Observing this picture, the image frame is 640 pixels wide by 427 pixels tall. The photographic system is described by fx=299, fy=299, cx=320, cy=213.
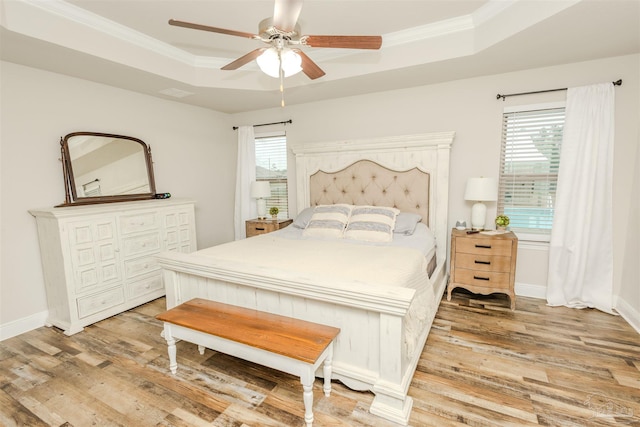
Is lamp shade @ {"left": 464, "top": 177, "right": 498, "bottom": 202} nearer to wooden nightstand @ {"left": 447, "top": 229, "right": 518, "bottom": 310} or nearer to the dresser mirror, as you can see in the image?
wooden nightstand @ {"left": 447, "top": 229, "right": 518, "bottom": 310}

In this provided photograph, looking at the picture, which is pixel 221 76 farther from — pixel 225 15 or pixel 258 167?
pixel 258 167

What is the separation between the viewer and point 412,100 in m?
3.39

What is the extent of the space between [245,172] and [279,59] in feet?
9.05

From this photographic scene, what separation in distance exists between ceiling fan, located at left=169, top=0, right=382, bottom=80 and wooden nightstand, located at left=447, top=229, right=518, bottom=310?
78.8 inches

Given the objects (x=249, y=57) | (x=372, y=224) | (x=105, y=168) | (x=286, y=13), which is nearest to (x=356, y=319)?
(x=372, y=224)

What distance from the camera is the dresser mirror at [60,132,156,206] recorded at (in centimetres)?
280

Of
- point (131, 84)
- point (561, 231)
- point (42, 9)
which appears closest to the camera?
point (42, 9)

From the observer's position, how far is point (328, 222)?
124 inches

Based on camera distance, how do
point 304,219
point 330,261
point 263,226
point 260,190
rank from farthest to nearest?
point 260,190 < point 263,226 < point 304,219 < point 330,261

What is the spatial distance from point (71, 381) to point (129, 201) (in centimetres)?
184

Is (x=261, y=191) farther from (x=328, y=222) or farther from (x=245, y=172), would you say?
(x=328, y=222)

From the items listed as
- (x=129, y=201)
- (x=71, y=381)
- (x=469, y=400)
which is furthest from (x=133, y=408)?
(x=129, y=201)

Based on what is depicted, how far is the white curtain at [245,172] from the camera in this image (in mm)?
4433

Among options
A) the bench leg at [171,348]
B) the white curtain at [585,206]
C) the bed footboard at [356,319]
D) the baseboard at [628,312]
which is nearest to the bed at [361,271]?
the bed footboard at [356,319]
